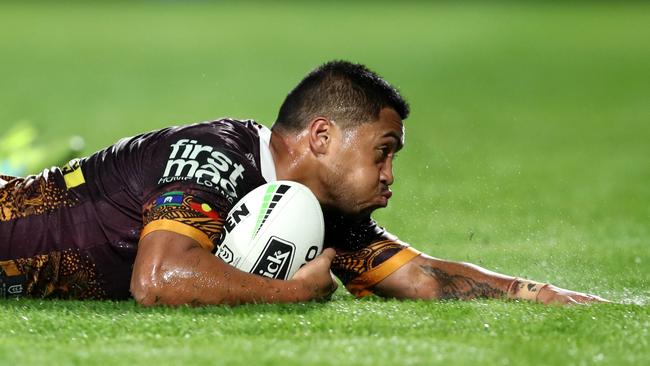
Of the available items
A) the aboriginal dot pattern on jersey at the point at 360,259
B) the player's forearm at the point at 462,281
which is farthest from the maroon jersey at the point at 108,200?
the player's forearm at the point at 462,281

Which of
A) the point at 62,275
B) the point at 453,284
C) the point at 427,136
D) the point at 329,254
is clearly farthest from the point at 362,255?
the point at 427,136

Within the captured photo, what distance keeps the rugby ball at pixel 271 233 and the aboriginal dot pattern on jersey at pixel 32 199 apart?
0.90 meters

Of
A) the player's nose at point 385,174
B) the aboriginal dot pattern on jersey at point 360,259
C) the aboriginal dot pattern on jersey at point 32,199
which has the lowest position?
the aboriginal dot pattern on jersey at point 360,259

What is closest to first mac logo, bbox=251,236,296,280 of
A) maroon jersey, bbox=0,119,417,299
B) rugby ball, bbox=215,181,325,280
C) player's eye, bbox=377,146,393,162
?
rugby ball, bbox=215,181,325,280

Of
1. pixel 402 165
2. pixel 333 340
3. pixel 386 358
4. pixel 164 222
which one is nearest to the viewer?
pixel 386 358

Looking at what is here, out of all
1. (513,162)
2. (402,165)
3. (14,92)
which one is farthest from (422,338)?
(14,92)

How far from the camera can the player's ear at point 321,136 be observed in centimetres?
612

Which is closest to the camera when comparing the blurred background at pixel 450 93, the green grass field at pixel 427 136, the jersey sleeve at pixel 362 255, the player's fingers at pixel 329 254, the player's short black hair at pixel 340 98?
the green grass field at pixel 427 136

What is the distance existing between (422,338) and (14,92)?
53.4 feet

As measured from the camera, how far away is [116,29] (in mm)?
33219

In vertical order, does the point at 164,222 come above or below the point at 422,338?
above

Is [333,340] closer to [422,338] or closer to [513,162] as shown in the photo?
[422,338]

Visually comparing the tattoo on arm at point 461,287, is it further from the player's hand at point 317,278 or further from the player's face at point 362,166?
the player's hand at point 317,278

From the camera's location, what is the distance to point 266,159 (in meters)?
6.17
